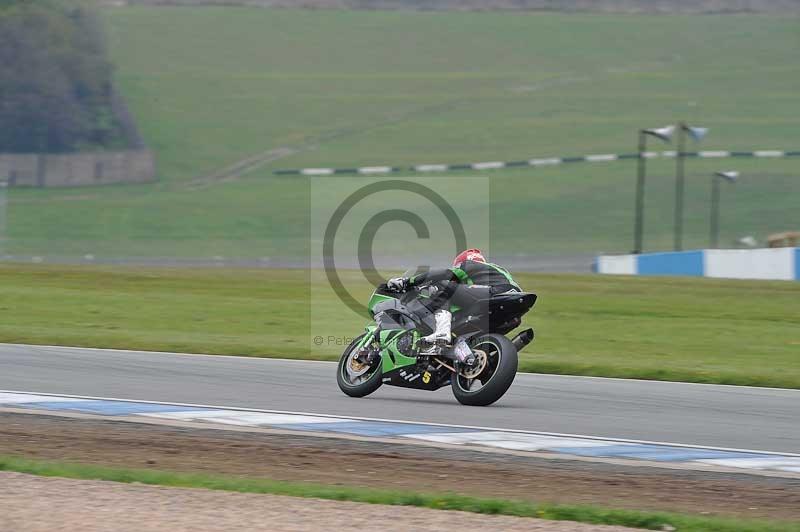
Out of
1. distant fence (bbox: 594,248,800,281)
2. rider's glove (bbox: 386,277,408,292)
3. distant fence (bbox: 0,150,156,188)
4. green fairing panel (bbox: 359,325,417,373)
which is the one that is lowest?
green fairing panel (bbox: 359,325,417,373)

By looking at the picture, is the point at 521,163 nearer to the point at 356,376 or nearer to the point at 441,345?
the point at 356,376

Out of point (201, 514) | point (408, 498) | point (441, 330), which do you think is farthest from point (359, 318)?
point (201, 514)

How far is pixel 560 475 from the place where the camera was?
872 centimetres

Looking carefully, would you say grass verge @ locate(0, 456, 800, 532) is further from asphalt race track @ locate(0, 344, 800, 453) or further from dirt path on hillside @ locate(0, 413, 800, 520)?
asphalt race track @ locate(0, 344, 800, 453)

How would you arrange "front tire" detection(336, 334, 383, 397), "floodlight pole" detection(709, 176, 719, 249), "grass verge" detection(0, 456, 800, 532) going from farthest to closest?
1. "floodlight pole" detection(709, 176, 719, 249)
2. "front tire" detection(336, 334, 383, 397)
3. "grass verge" detection(0, 456, 800, 532)

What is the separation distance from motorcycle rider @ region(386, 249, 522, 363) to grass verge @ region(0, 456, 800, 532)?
11.3ft

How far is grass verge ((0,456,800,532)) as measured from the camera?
7.25 m

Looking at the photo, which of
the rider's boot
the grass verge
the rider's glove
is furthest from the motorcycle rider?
the grass verge

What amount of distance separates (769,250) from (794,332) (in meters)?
9.65

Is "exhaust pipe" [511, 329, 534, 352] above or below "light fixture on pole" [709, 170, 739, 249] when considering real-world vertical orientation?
below

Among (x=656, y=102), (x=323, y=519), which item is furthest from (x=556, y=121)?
(x=323, y=519)

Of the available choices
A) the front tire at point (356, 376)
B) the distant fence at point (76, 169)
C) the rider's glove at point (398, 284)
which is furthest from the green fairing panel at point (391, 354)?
the distant fence at point (76, 169)

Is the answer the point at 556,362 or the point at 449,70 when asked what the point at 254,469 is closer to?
the point at 556,362

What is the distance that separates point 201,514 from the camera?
23.1 ft
